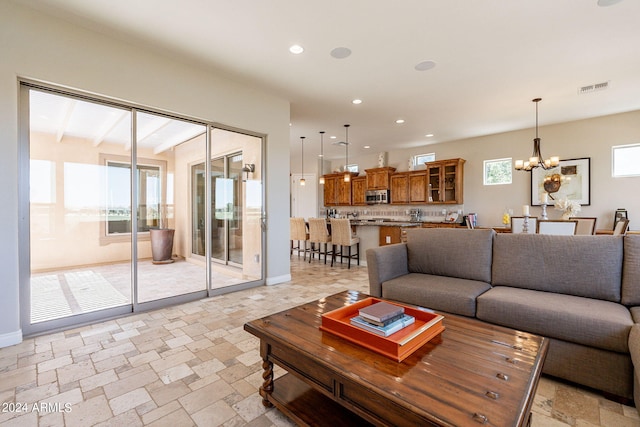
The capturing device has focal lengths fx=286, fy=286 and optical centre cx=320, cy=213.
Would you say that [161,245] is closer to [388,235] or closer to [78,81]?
[78,81]

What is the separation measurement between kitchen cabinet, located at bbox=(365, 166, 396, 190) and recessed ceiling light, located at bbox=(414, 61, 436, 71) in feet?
13.5

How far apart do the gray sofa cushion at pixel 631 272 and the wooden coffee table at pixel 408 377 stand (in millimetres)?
1247

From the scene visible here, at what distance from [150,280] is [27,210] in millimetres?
1380

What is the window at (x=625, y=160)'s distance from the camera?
488 cm

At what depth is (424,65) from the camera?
3477mm

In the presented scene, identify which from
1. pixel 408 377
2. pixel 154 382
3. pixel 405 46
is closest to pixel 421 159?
pixel 405 46

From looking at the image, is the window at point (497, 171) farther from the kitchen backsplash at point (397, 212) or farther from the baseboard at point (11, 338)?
the baseboard at point (11, 338)

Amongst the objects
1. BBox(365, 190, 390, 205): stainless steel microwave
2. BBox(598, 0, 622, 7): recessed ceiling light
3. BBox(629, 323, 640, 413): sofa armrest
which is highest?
BBox(598, 0, 622, 7): recessed ceiling light

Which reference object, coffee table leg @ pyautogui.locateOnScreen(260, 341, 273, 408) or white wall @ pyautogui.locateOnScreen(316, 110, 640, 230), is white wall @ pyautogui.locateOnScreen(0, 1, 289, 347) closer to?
coffee table leg @ pyautogui.locateOnScreen(260, 341, 273, 408)

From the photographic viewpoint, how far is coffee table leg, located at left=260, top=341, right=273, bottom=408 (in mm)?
1631

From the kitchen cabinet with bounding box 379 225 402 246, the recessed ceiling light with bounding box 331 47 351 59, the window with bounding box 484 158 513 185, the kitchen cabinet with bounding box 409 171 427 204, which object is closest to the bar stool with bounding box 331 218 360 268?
the kitchen cabinet with bounding box 379 225 402 246

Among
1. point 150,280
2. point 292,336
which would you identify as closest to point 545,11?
point 292,336

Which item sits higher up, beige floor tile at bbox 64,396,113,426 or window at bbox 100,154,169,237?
window at bbox 100,154,169,237

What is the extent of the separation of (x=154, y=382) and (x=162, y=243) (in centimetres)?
221
